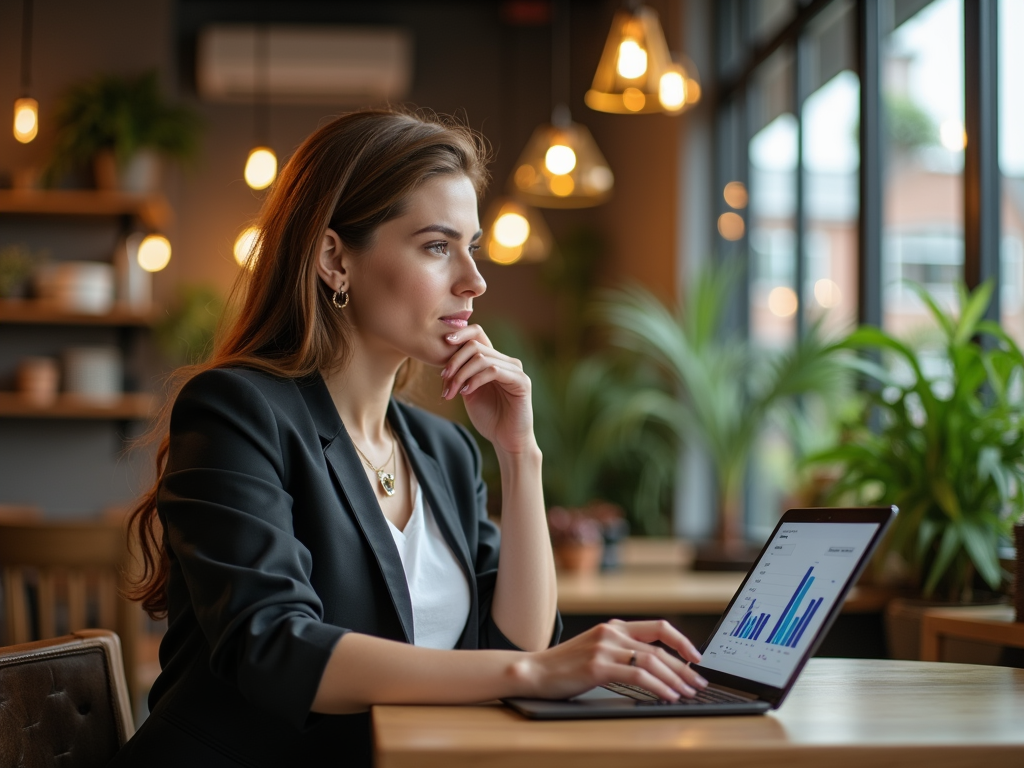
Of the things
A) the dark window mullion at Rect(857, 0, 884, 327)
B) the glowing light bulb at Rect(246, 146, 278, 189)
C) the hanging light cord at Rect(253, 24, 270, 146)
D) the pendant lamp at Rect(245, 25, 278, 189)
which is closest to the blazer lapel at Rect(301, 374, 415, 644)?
the dark window mullion at Rect(857, 0, 884, 327)

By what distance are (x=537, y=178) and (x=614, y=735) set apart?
3.42 meters

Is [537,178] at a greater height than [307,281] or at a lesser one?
greater

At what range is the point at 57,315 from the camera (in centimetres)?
556

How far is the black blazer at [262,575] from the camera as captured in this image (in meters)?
1.23

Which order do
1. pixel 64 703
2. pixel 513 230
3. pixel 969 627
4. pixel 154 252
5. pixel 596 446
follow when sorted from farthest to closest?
pixel 154 252, pixel 596 446, pixel 513 230, pixel 969 627, pixel 64 703

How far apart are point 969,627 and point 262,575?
4.63 feet

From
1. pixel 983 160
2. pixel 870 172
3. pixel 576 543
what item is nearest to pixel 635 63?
pixel 870 172

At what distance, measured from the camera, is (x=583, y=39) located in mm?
7070

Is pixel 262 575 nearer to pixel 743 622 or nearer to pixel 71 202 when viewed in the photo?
pixel 743 622

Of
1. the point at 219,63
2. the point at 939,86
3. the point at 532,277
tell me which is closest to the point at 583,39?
the point at 532,277

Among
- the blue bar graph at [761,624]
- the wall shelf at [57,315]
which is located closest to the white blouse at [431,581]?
the blue bar graph at [761,624]

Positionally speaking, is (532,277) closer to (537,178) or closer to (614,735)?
(537,178)

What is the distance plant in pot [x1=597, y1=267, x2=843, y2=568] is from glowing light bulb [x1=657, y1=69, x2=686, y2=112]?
789mm

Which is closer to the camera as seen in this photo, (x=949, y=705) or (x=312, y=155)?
(x=949, y=705)
